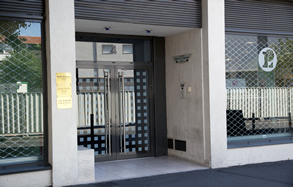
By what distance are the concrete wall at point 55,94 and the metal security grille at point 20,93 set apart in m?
0.28

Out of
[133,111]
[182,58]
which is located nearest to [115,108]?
[133,111]

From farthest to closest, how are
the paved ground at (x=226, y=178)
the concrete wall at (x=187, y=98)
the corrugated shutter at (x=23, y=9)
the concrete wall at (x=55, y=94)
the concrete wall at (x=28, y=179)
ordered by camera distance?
the concrete wall at (x=187, y=98) < the paved ground at (x=226, y=178) < the concrete wall at (x=55, y=94) < the corrugated shutter at (x=23, y=9) < the concrete wall at (x=28, y=179)

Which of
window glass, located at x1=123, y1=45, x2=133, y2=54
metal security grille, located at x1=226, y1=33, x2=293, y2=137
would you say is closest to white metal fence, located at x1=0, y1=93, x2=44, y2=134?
window glass, located at x1=123, y1=45, x2=133, y2=54

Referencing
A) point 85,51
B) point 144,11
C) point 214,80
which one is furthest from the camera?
point 85,51

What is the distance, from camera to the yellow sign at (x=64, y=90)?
611 cm

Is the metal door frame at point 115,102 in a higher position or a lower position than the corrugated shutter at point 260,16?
lower

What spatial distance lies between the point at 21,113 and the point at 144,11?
126 inches

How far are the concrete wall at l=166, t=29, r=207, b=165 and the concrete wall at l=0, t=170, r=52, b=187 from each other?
345 cm

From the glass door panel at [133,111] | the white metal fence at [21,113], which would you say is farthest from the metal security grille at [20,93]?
the glass door panel at [133,111]

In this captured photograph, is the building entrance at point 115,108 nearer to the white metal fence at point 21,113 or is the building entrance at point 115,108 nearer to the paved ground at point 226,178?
the white metal fence at point 21,113

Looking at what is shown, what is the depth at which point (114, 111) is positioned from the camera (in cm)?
847

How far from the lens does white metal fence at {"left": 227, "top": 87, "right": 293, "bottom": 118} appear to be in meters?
8.20

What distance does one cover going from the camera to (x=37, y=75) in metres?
6.33

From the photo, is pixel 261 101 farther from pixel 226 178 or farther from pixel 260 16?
pixel 226 178
